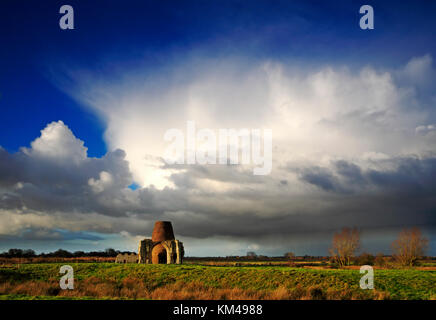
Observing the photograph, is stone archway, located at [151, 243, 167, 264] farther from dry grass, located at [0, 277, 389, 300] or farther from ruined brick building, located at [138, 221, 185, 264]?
dry grass, located at [0, 277, 389, 300]

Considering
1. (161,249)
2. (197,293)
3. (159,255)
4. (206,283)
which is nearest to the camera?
(197,293)

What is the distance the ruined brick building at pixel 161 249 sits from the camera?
4584cm

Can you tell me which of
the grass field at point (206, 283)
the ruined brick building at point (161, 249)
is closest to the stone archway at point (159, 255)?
the ruined brick building at point (161, 249)

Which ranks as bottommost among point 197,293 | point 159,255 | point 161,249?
point 159,255

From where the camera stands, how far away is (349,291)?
2398 cm

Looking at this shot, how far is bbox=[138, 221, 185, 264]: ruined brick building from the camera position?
45844 millimetres

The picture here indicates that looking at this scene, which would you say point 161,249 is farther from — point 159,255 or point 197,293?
point 197,293

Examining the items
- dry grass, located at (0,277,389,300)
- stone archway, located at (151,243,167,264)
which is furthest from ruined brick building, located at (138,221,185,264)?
dry grass, located at (0,277,389,300)

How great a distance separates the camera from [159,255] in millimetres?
→ 46531

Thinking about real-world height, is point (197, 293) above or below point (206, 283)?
above

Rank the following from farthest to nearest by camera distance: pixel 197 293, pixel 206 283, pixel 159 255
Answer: pixel 159 255
pixel 206 283
pixel 197 293

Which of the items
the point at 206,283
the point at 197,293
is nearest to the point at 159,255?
the point at 206,283

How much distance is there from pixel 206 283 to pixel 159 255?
63.5 feet
